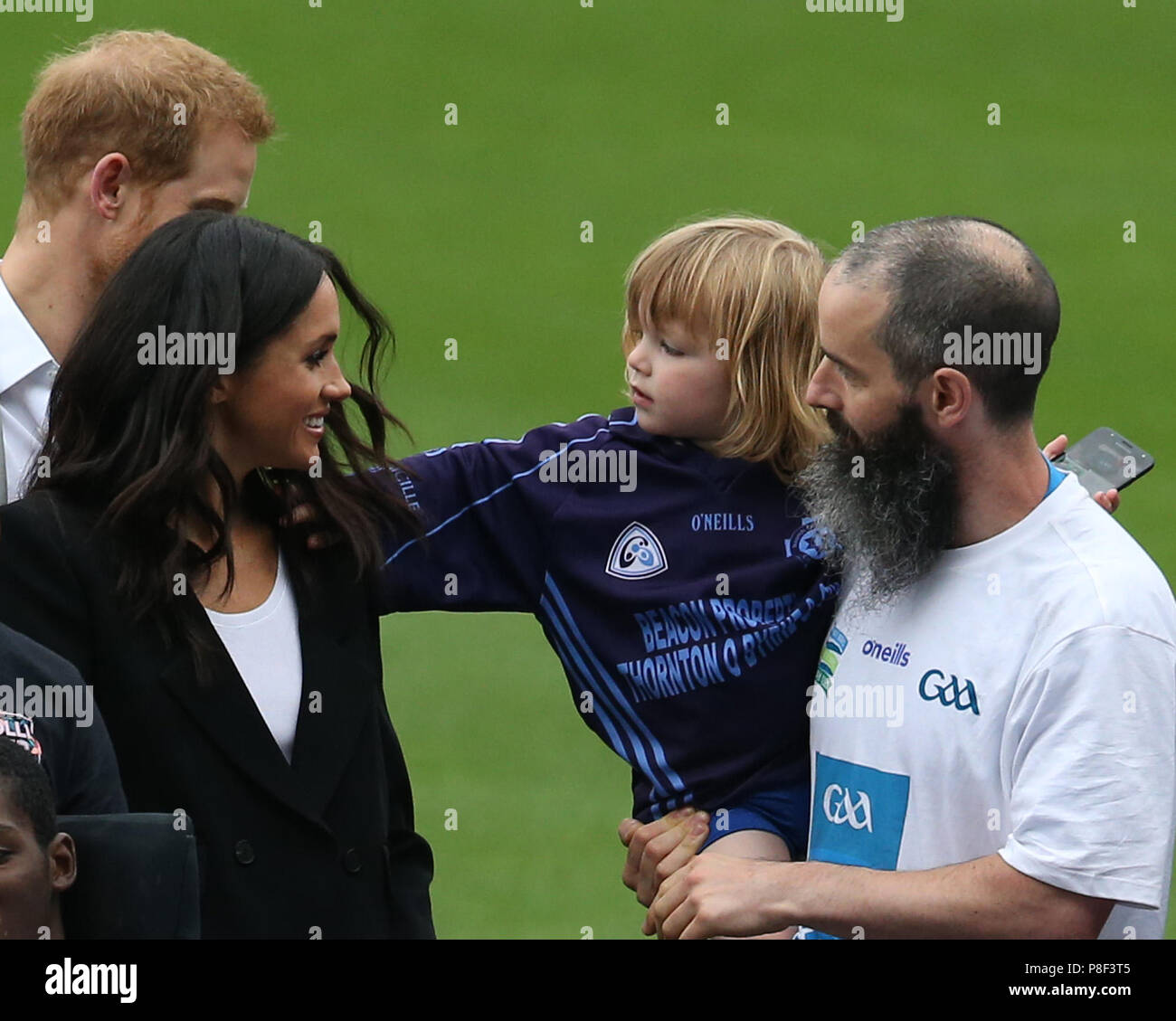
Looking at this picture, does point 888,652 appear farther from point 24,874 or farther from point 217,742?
point 24,874

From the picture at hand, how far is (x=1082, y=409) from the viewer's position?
10406 mm

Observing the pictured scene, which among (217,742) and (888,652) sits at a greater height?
(888,652)

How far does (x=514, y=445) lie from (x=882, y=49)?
32.6 feet

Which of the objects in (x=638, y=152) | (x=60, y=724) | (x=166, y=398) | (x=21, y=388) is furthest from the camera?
(x=638, y=152)

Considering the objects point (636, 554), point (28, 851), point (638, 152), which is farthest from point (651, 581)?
point (638, 152)

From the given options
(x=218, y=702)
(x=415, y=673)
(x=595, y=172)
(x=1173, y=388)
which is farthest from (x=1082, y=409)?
(x=218, y=702)

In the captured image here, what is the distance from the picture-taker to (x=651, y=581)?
353 centimetres

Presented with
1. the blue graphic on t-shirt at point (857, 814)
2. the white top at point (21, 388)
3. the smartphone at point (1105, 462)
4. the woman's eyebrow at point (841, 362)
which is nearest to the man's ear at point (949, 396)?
the woman's eyebrow at point (841, 362)

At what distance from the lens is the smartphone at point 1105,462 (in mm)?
3711

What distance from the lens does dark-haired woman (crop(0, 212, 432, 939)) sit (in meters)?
3.17

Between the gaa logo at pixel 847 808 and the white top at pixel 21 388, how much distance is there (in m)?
1.53

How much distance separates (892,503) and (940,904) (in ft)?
2.06

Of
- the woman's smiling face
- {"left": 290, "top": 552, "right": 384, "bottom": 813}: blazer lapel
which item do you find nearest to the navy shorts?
{"left": 290, "top": 552, "right": 384, "bottom": 813}: blazer lapel
